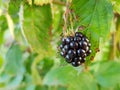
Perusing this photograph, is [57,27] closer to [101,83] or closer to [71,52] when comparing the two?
[101,83]

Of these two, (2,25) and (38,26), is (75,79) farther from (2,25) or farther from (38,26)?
(2,25)

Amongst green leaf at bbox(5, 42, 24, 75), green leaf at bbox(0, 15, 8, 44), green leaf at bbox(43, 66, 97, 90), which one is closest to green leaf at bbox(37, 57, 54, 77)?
green leaf at bbox(5, 42, 24, 75)

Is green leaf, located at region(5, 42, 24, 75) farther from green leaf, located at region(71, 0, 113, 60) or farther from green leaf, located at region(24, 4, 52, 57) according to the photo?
green leaf, located at region(71, 0, 113, 60)

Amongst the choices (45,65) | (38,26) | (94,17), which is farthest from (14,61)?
(94,17)

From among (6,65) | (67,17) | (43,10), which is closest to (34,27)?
(43,10)

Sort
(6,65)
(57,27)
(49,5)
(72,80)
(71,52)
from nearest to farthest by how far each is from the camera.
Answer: (71,52)
(49,5)
(72,80)
(57,27)
(6,65)
